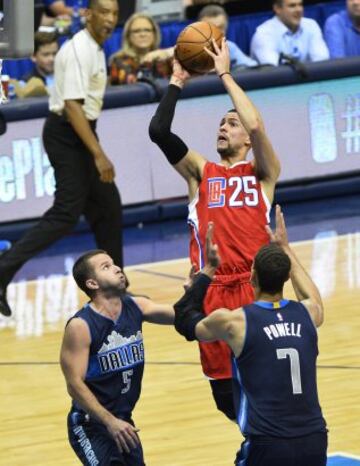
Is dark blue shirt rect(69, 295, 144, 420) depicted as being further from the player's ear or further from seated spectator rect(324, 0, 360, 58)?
seated spectator rect(324, 0, 360, 58)

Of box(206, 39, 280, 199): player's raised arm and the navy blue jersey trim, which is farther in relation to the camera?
box(206, 39, 280, 199): player's raised arm

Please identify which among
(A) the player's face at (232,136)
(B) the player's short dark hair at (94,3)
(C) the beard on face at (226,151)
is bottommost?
(C) the beard on face at (226,151)

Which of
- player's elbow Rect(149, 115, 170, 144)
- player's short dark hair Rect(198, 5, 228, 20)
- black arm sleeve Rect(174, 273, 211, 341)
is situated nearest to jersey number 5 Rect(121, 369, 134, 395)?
black arm sleeve Rect(174, 273, 211, 341)

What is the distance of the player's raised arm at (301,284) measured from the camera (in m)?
7.29

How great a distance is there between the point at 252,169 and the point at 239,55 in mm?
7837

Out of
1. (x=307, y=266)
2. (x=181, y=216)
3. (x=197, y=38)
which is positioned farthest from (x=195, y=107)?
(x=197, y=38)

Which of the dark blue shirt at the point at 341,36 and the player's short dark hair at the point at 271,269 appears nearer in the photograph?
the player's short dark hair at the point at 271,269

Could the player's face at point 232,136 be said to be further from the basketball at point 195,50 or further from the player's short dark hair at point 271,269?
the player's short dark hair at point 271,269

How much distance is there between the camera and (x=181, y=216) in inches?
620

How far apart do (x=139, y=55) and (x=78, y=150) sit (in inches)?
139

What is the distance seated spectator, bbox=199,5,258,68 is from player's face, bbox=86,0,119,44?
12.2 feet

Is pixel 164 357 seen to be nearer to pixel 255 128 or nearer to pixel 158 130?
pixel 158 130

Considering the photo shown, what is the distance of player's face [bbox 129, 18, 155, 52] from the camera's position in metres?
→ 15.5

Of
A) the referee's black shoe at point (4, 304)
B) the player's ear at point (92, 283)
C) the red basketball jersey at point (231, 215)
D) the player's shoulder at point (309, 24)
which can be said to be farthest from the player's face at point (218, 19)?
the player's ear at point (92, 283)
